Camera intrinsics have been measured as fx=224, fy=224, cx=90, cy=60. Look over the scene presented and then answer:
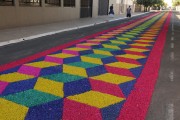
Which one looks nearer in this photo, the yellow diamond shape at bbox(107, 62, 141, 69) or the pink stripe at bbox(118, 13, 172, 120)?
the pink stripe at bbox(118, 13, 172, 120)

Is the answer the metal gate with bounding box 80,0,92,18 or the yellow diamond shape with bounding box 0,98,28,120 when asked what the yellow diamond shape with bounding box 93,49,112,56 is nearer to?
the yellow diamond shape with bounding box 0,98,28,120

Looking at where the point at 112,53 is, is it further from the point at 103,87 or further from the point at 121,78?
the point at 103,87

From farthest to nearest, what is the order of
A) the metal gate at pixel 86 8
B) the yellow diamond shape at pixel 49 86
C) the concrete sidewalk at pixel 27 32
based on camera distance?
the metal gate at pixel 86 8, the concrete sidewalk at pixel 27 32, the yellow diamond shape at pixel 49 86

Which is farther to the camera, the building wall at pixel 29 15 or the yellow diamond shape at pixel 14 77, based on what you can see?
the building wall at pixel 29 15

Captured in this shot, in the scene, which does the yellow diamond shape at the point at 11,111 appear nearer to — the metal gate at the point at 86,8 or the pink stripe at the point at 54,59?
the pink stripe at the point at 54,59

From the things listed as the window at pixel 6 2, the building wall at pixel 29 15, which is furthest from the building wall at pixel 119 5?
the window at pixel 6 2

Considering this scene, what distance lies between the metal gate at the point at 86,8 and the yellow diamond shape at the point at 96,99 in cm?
2553

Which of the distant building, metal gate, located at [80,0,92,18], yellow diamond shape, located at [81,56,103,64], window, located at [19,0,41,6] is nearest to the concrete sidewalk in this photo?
the distant building

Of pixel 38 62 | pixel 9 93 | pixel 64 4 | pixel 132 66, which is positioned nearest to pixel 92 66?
pixel 132 66

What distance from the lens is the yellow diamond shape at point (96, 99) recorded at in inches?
163

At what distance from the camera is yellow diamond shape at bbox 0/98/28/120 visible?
140 inches

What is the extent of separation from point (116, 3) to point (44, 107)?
44.1 meters

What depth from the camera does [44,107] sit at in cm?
392

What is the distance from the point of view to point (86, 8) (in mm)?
30625
